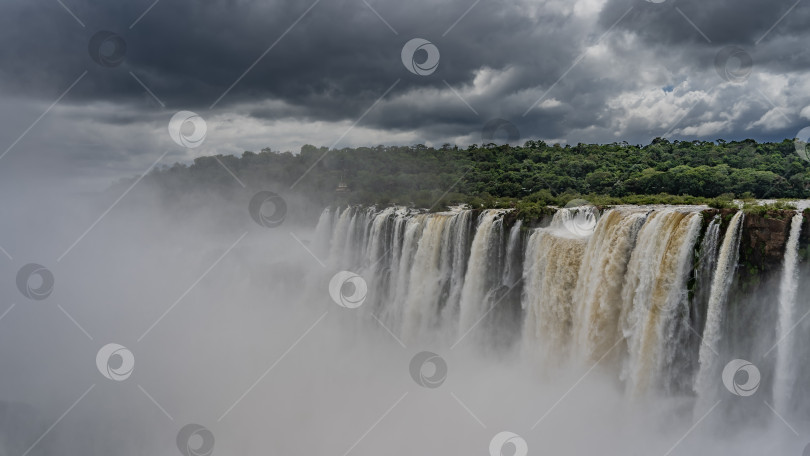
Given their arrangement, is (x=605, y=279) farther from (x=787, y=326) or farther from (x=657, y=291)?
(x=787, y=326)

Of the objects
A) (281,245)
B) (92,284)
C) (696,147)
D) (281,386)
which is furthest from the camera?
(92,284)

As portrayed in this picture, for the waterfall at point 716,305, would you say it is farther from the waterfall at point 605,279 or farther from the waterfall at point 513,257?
the waterfall at point 513,257

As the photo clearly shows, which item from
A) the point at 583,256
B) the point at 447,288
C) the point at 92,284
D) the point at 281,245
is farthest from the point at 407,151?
the point at 583,256

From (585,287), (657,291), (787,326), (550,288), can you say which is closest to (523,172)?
(550,288)

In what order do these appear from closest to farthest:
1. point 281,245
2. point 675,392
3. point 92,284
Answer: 1. point 675,392
2. point 281,245
3. point 92,284

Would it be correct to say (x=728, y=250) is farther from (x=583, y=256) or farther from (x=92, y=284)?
(x=92, y=284)

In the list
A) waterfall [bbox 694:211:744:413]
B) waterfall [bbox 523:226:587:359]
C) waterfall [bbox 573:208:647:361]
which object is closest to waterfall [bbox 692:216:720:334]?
waterfall [bbox 694:211:744:413]

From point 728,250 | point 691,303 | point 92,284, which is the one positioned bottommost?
point 92,284

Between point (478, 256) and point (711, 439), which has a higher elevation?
point (478, 256)
